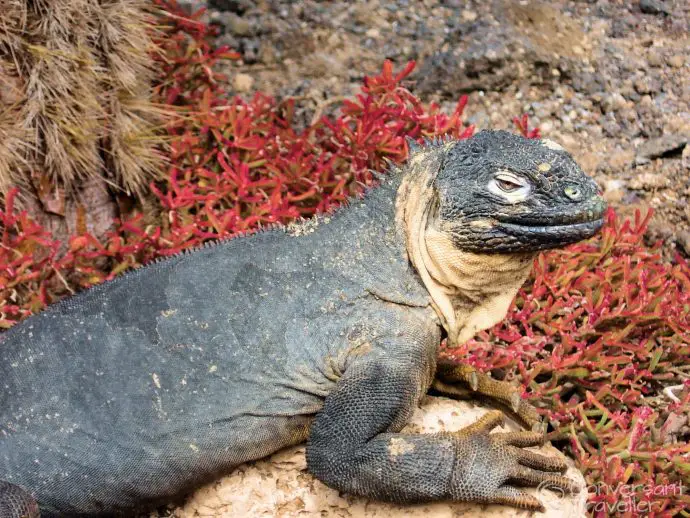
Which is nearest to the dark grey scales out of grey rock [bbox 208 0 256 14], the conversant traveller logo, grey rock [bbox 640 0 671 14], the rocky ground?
the conversant traveller logo

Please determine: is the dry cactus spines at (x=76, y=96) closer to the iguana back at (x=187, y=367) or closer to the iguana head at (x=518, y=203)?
the iguana back at (x=187, y=367)

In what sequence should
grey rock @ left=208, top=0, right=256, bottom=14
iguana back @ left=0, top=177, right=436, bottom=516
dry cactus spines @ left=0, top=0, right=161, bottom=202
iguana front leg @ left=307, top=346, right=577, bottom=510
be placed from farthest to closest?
grey rock @ left=208, top=0, right=256, bottom=14 < dry cactus spines @ left=0, top=0, right=161, bottom=202 < iguana back @ left=0, top=177, right=436, bottom=516 < iguana front leg @ left=307, top=346, right=577, bottom=510

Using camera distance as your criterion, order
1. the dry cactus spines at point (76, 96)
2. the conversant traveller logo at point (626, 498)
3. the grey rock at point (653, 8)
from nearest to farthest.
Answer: the conversant traveller logo at point (626, 498), the dry cactus spines at point (76, 96), the grey rock at point (653, 8)

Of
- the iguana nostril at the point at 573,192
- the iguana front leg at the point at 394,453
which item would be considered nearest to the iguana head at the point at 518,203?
the iguana nostril at the point at 573,192

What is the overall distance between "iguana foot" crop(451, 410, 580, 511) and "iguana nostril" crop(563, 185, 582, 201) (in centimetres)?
85

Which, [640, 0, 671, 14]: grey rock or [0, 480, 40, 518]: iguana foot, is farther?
[640, 0, 671, 14]: grey rock

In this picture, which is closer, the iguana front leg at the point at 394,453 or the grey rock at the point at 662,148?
the iguana front leg at the point at 394,453

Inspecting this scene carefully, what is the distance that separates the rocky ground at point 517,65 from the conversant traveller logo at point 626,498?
2058 mm

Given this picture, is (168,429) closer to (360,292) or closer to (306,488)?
(306,488)

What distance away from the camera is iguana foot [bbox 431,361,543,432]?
11.3 feet

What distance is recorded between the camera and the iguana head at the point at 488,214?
2926 mm

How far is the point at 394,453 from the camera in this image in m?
2.87

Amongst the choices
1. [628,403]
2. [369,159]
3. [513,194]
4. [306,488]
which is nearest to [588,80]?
[369,159]

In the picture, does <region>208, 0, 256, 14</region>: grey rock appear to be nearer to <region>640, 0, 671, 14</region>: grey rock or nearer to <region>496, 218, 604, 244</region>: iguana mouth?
<region>640, 0, 671, 14</region>: grey rock
